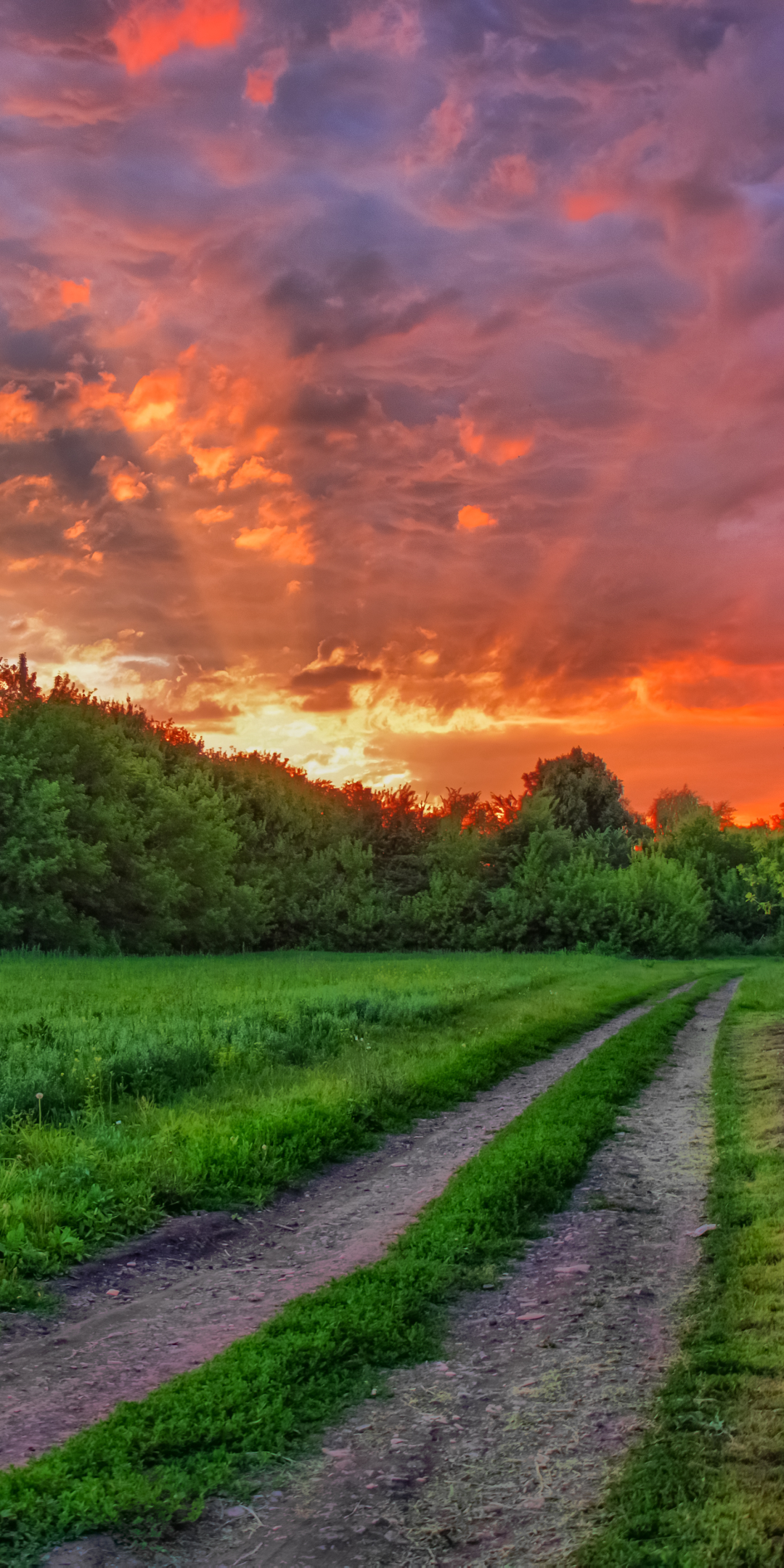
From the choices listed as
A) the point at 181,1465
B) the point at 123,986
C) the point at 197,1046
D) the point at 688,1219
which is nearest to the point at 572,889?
the point at 123,986

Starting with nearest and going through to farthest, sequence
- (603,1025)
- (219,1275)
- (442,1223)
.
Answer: (219,1275), (442,1223), (603,1025)

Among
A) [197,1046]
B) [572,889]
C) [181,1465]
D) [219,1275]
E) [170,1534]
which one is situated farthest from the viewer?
[572,889]

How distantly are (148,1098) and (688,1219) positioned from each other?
6591 millimetres

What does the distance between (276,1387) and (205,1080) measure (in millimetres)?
8933

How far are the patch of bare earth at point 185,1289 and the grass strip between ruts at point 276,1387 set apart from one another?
0.27m

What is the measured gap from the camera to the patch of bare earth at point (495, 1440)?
4.35m

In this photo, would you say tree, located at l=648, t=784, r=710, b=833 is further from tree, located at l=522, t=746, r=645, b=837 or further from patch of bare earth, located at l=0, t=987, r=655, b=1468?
patch of bare earth, located at l=0, t=987, r=655, b=1468

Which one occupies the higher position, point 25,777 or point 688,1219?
point 25,777

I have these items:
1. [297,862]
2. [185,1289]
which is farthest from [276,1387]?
[297,862]

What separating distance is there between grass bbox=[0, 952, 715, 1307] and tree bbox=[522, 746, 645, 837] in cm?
5893

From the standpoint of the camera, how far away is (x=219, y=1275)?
25.6 feet

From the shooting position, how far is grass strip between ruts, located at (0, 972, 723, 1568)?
4602 mm

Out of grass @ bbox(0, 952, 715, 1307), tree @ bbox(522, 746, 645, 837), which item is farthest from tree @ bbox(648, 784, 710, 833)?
grass @ bbox(0, 952, 715, 1307)

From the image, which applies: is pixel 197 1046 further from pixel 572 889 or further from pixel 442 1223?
pixel 572 889
